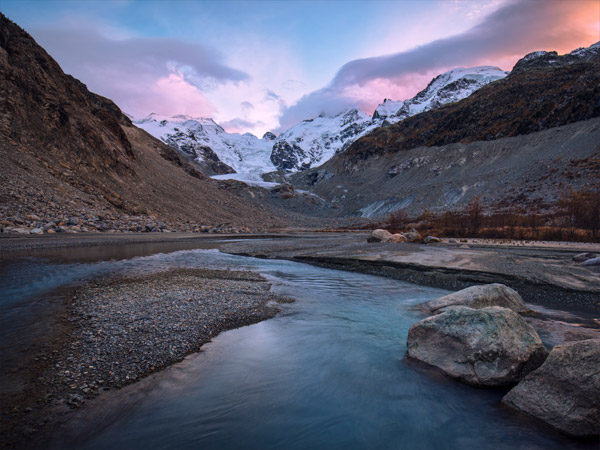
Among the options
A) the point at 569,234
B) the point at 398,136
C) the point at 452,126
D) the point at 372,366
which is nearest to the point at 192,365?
the point at 372,366

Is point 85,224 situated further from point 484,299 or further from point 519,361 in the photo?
point 519,361

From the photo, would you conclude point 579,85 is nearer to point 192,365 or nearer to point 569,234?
point 569,234

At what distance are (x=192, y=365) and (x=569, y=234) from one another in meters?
36.3

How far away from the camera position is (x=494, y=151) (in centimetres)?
7306

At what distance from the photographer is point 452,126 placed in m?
94.5

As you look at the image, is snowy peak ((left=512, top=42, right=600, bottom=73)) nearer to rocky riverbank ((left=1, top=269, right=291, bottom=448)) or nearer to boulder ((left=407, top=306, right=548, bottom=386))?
boulder ((left=407, top=306, right=548, bottom=386))

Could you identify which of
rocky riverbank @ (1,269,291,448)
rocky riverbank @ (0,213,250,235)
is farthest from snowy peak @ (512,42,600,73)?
rocky riverbank @ (1,269,291,448)

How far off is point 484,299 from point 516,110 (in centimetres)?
9769

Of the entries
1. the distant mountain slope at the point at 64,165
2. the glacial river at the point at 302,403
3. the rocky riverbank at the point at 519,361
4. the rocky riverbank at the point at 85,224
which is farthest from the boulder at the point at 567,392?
the distant mountain slope at the point at 64,165

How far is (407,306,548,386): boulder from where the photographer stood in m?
4.44

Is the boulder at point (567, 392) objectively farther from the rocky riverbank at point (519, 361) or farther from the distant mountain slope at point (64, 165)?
the distant mountain slope at point (64, 165)

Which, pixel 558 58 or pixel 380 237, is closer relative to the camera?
pixel 380 237

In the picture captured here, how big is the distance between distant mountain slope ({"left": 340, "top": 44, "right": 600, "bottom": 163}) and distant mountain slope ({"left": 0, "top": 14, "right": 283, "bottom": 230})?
75.4 m

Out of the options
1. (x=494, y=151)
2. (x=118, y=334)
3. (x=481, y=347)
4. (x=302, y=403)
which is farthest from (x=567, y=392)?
(x=494, y=151)
